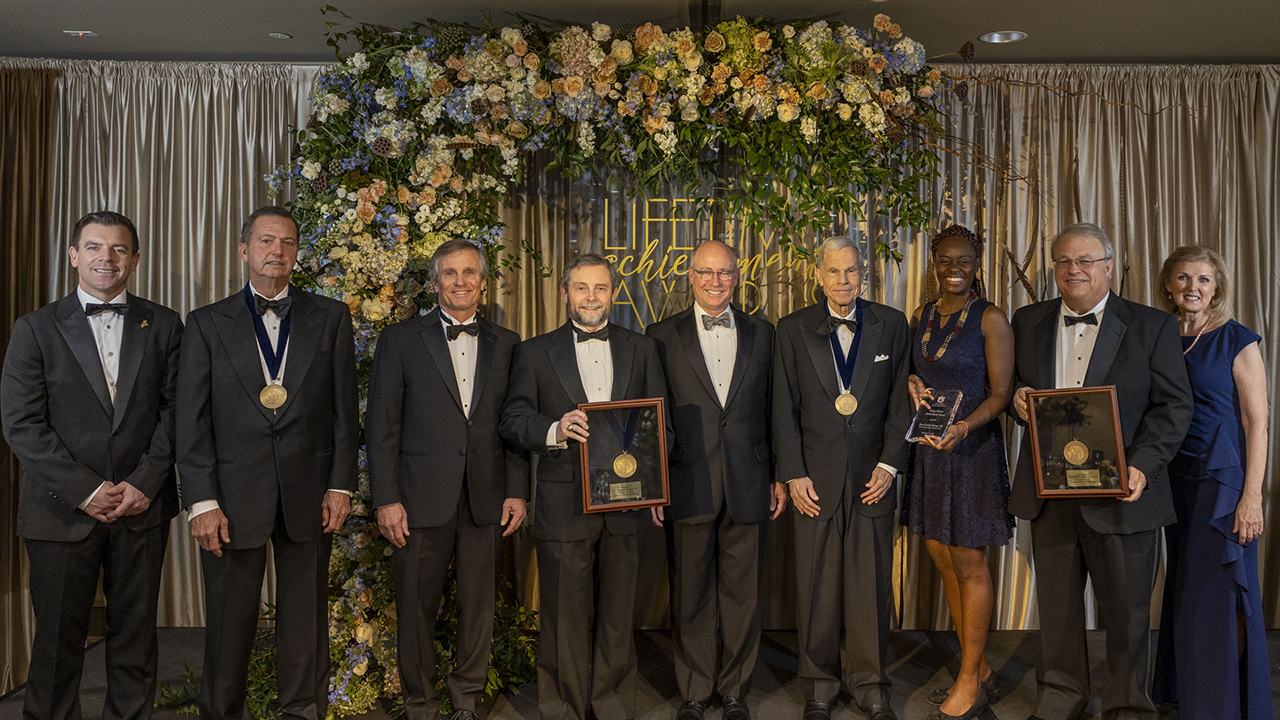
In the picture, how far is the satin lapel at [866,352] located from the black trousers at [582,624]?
112 centimetres

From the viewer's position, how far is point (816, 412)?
3678 millimetres

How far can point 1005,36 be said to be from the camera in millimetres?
4605

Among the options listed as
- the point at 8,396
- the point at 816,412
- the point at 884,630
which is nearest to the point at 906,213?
the point at 816,412

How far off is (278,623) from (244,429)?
0.81 m

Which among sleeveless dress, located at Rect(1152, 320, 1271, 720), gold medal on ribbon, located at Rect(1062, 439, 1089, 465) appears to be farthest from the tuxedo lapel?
sleeveless dress, located at Rect(1152, 320, 1271, 720)

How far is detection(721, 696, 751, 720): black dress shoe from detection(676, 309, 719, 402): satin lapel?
131 cm

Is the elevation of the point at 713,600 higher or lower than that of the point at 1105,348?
lower

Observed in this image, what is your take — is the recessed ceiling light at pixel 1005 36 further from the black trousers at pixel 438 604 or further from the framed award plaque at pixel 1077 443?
the black trousers at pixel 438 604

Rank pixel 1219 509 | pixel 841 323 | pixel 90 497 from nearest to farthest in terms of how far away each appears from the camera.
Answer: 1. pixel 90 497
2. pixel 1219 509
3. pixel 841 323

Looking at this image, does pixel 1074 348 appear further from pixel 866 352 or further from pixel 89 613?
pixel 89 613

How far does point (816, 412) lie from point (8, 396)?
3128mm

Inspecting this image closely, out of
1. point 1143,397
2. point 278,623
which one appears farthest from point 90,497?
point 1143,397

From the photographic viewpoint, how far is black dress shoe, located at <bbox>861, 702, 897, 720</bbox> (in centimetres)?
370

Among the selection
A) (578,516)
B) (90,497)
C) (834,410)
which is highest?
(834,410)
